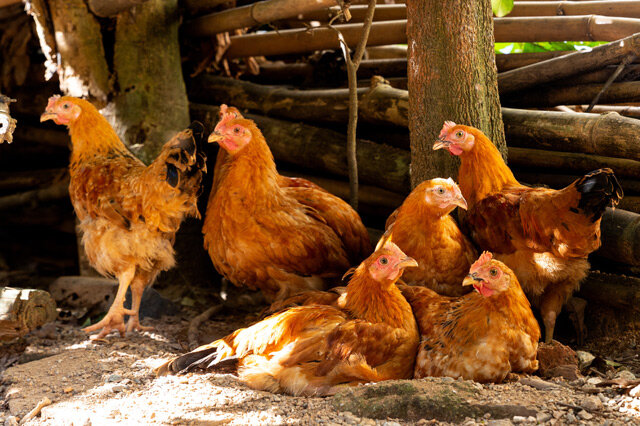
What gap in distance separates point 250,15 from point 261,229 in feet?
7.48

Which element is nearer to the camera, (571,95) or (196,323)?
(196,323)

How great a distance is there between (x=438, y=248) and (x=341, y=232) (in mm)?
911

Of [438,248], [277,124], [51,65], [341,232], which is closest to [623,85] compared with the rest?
[438,248]

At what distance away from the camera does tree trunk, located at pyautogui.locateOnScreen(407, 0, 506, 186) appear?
13.9 ft

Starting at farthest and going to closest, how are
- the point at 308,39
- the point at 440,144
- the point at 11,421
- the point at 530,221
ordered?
the point at 308,39
the point at 440,144
the point at 530,221
the point at 11,421

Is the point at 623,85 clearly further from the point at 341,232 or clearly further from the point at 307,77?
the point at 307,77

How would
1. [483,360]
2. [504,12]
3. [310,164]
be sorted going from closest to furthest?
[483,360]
[504,12]
[310,164]

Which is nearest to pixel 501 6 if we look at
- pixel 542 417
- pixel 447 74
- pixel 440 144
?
pixel 447 74

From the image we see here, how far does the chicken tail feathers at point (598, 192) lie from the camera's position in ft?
11.9

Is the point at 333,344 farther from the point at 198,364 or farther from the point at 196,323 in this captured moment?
the point at 196,323

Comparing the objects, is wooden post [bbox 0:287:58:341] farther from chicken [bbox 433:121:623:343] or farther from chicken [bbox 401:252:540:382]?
chicken [bbox 433:121:623:343]

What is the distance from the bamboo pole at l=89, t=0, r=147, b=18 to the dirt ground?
294cm

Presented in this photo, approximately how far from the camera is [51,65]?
5504 mm

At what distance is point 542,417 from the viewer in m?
2.77
